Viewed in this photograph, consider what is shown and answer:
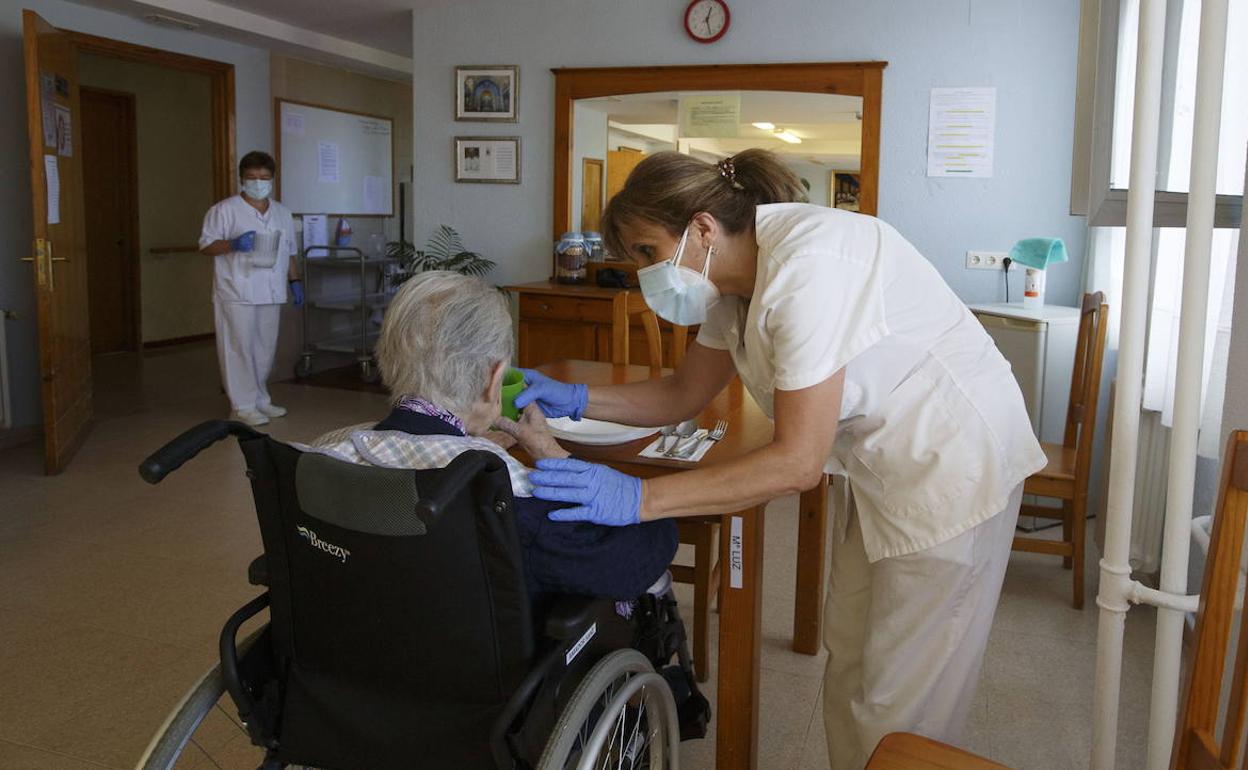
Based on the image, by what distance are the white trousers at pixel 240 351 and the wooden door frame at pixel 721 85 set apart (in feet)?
5.81

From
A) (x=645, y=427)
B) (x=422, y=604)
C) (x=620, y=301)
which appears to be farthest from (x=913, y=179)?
(x=422, y=604)

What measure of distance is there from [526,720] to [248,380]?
4.72m

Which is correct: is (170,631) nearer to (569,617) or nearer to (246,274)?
(569,617)

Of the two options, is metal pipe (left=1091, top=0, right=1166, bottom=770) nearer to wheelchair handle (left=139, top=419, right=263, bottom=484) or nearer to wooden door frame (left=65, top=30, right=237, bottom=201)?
wheelchair handle (left=139, top=419, right=263, bottom=484)

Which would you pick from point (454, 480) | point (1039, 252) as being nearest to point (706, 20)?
point (1039, 252)

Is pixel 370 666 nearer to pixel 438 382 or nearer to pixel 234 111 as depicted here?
pixel 438 382

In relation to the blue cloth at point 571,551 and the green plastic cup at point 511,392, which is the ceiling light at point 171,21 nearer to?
the green plastic cup at point 511,392

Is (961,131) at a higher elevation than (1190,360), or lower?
higher

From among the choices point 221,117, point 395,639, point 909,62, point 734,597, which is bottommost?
point 734,597

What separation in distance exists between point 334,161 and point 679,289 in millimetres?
5969

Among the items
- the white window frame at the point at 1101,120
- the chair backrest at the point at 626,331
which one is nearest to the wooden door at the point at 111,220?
the chair backrest at the point at 626,331

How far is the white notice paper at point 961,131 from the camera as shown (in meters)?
4.54

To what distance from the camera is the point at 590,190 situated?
215 inches

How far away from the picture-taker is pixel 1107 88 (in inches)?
61.6
